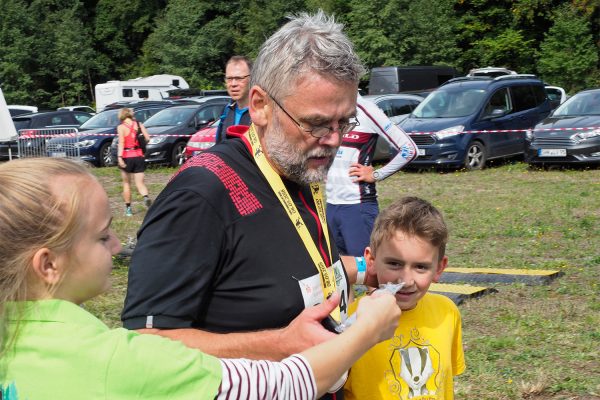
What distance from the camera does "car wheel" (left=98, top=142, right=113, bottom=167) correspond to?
2300cm

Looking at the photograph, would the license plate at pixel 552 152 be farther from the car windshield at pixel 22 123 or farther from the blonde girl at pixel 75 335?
the car windshield at pixel 22 123

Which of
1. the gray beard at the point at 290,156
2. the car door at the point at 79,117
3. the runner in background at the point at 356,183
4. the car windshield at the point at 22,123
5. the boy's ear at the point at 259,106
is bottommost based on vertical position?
the car door at the point at 79,117

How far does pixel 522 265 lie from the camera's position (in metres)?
9.09

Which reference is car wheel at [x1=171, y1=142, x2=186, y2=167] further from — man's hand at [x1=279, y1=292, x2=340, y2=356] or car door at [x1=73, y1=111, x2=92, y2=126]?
man's hand at [x1=279, y1=292, x2=340, y2=356]

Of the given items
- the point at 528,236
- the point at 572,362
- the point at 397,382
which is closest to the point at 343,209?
the point at 572,362

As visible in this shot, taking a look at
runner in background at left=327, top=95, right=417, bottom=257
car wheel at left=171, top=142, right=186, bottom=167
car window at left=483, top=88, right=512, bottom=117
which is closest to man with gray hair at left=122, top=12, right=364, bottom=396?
runner in background at left=327, top=95, right=417, bottom=257

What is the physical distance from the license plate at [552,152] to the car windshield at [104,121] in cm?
1225

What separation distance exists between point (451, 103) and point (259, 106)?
17.1 m

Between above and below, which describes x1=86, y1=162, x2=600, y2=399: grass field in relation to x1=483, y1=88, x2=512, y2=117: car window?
below

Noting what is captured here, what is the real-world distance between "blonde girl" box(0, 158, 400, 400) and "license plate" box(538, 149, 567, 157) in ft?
52.7

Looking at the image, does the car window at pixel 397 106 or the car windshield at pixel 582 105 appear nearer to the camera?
the car windshield at pixel 582 105

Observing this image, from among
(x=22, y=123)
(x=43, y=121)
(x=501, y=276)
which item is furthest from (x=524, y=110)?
(x=22, y=123)

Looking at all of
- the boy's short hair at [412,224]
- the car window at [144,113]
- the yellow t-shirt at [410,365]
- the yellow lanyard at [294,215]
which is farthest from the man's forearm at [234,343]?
the car window at [144,113]

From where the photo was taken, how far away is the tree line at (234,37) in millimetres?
39153
